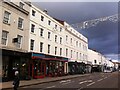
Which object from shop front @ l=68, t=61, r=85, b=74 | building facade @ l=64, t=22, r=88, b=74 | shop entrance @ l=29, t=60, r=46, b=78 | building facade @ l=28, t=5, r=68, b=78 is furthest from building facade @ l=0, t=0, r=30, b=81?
shop front @ l=68, t=61, r=85, b=74

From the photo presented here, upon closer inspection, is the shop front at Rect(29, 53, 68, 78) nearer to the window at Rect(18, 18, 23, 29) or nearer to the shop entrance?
the shop entrance

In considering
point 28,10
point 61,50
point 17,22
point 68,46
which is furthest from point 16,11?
point 68,46

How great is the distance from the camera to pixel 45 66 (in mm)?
41625

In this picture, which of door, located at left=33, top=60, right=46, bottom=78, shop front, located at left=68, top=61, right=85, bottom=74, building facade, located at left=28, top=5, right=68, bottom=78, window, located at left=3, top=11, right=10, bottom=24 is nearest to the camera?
window, located at left=3, top=11, right=10, bottom=24

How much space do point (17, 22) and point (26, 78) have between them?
7.23m

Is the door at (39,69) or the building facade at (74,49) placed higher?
the building facade at (74,49)

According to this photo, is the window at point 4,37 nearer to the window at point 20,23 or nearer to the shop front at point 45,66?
the window at point 20,23

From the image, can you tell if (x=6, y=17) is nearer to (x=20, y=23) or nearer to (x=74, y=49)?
(x=20, y=23)

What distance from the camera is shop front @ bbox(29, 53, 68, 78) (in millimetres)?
36250

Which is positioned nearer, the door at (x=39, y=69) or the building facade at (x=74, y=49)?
the door at (x=39, y=69)

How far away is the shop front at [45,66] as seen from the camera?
36.2 m

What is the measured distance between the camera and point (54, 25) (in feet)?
152

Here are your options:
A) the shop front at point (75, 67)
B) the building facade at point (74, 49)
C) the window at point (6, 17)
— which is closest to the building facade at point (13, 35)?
the window at point (6, 17)

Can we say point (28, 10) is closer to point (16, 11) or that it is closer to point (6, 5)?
point (16, 11)
